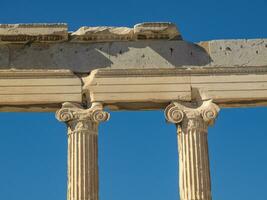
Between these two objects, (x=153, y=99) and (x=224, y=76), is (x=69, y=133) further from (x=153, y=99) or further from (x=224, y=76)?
(x=224, y=76)

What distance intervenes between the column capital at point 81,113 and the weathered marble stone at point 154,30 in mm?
2562

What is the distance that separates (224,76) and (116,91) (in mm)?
3304

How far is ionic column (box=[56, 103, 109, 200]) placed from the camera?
25594 mm

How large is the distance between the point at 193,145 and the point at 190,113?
3.28ft

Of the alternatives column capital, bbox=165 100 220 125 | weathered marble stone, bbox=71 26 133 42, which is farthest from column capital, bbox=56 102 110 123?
weathered marble stone, bbox=71 26 133 42

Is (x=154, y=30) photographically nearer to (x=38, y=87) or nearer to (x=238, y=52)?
(x=238, y=52)

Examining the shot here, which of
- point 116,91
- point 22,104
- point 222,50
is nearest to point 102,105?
point 116,91

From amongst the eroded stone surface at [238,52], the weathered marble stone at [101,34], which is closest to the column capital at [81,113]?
the weathered marble stone at [101,34]

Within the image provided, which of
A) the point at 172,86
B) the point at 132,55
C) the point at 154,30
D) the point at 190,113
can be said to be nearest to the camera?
the point at 190,113

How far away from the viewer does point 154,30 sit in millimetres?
27031

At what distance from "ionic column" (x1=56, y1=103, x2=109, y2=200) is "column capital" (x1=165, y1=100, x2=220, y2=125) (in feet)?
6.25

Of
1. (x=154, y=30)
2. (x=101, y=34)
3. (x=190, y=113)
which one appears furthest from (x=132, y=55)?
(x=190, y=113)

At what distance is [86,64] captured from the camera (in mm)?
27141

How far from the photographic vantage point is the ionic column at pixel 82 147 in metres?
25.6
